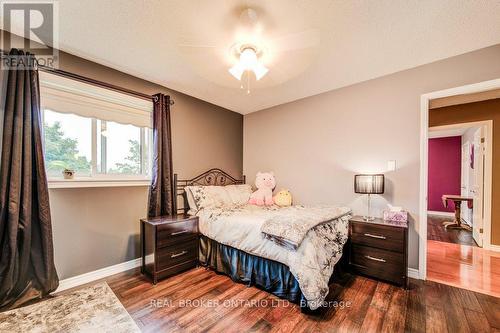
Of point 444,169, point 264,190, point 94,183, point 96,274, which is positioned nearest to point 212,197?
point 264,190

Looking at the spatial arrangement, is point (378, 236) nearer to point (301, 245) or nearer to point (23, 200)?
point (301, 245)

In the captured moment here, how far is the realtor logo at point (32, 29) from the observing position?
1.69 m

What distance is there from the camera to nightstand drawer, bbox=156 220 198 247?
2.40 metres

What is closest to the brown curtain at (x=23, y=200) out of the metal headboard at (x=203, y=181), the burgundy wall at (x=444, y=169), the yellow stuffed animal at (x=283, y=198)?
the metal headboard at (x=203, y=181)

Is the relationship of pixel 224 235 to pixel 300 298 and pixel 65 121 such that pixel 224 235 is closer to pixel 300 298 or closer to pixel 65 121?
pixel 300 298

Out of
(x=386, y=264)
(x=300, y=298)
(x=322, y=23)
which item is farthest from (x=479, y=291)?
(x=322, y=23)

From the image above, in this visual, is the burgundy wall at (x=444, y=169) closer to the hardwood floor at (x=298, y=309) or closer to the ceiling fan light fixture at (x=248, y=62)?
the hardwood floor at (x=298, y=309)

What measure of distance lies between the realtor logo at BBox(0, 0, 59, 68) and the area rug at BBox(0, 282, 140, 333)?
6.83 feet

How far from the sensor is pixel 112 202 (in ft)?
8.35

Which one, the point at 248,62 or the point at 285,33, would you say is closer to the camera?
the point at 285,33

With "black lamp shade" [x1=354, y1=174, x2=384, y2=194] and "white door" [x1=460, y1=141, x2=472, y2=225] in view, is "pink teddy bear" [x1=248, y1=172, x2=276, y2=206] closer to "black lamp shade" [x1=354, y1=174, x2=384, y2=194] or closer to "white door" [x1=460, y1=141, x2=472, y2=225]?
"black lamp shade" [x1=354, y1=174, x2=384, y2=194]

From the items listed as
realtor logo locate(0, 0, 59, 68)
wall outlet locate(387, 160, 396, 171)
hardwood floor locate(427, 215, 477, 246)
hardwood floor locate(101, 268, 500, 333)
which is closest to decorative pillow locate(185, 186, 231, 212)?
hardwood floor locate(101, 268, 500, 333)

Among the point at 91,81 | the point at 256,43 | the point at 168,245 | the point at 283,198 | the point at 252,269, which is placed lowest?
the point at 252,269

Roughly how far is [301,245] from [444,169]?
6.77 m
